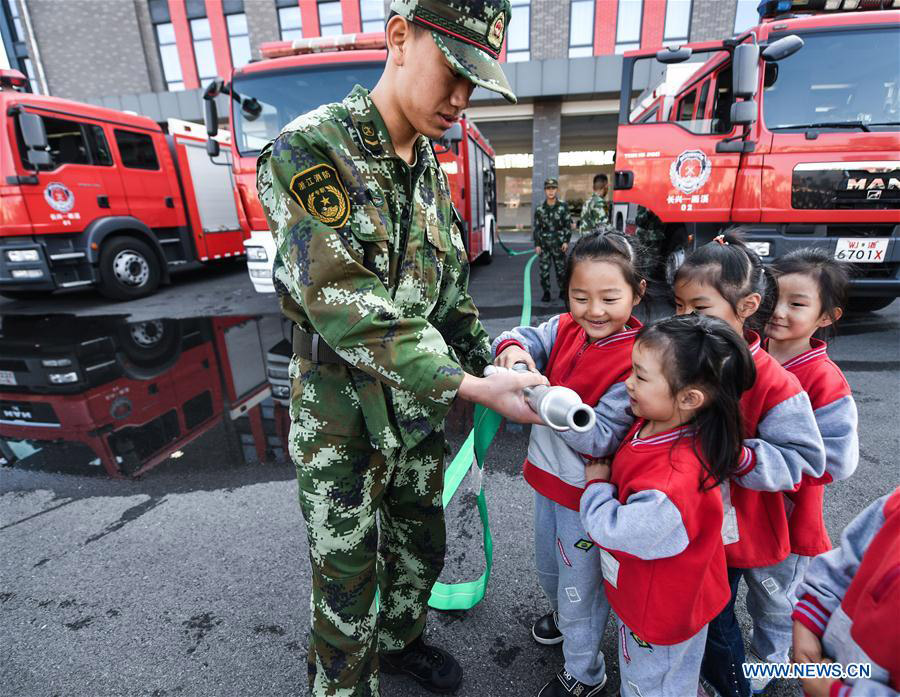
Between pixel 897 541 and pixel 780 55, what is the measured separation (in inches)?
172

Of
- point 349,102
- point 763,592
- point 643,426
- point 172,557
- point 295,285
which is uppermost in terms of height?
point 349,102

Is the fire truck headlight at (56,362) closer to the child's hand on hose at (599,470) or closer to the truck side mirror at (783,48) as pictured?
the child's hand on hose at (599,470)

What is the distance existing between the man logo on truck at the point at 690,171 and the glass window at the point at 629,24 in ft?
46.1

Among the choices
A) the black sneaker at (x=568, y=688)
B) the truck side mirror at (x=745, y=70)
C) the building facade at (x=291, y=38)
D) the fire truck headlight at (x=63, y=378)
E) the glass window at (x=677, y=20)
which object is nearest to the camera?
the black sneaker at (x=568, y=688)

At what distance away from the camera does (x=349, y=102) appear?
1.21m

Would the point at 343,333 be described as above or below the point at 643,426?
above

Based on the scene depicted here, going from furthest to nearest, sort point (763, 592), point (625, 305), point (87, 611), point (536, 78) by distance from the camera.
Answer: point (536, 78)
point (87, 611)
point (763, 592)
point (625, 305)

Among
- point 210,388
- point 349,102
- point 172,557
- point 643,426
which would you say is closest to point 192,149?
point 210,388

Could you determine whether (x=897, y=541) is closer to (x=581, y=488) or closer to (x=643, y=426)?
(x=643, y=426)

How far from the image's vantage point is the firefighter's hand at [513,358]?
1.38m

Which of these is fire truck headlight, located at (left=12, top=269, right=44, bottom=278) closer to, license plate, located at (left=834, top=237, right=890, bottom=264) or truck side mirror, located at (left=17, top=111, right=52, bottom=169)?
truck side mirror, located at (left=17, top=111, right=52, bottom=169)

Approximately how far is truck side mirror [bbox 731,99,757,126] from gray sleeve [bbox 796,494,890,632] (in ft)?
14.2

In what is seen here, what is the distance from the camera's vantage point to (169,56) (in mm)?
18516

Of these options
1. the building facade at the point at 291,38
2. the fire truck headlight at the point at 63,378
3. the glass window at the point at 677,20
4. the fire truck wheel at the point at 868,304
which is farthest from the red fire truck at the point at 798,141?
the glass window at the point at 677,20
